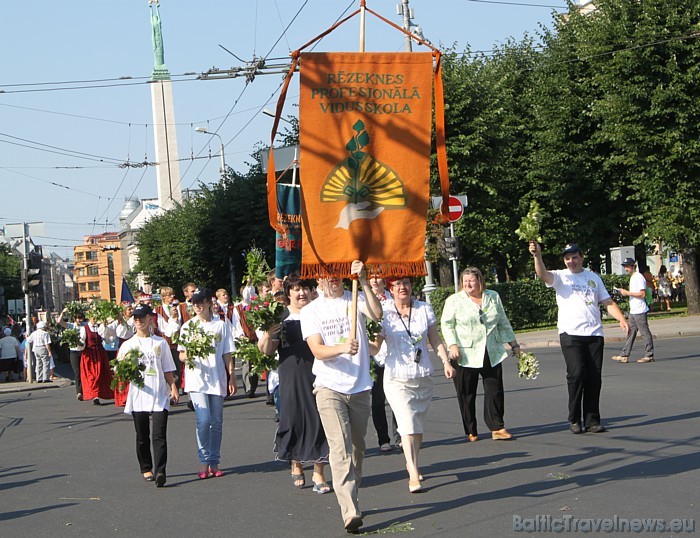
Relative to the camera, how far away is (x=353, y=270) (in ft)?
24.0

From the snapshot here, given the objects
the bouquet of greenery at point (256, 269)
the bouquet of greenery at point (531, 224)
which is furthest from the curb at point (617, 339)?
the bouquet of greenery at point (256, 269)

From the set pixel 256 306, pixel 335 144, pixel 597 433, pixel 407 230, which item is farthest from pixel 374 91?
pixel 597 433

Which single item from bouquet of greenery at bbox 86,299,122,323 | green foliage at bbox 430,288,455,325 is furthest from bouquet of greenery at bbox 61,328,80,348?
green foliage at bbox 430,288,455,325

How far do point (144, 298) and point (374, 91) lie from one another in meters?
10.4

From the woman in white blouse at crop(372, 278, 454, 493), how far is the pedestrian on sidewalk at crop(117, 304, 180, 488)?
222 cm

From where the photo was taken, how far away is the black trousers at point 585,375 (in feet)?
34.2

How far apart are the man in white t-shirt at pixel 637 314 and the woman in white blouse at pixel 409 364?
1024cm

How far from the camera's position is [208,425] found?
9438 millimetres

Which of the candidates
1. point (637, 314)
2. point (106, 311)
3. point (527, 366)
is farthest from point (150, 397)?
point (637, 314)

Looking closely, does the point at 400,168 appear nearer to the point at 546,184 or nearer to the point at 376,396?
the point at 376,396

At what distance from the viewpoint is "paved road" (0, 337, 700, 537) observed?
7234 millimetres

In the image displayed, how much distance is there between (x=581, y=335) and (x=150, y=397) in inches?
172

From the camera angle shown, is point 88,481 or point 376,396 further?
point 376,396

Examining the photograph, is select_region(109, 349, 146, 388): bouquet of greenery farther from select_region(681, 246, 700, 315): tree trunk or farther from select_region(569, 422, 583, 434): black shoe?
select_region(681, 246, 700, 315): tree trunk
